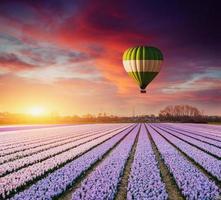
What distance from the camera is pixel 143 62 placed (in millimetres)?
39312

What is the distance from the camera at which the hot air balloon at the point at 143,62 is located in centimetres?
3926

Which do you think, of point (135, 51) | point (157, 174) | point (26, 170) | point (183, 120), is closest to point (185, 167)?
point (157, 174)

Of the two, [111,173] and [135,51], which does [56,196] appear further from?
[135,51]

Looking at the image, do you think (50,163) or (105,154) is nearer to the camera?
(50,163)

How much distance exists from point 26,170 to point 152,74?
3005 centimetres

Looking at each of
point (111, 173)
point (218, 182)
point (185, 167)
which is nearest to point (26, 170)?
point (111, 173)

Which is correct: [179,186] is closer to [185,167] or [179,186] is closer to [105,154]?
[185,167]

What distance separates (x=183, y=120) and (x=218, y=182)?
9631cm

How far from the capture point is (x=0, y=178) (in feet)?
37.0

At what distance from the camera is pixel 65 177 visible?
440 inches

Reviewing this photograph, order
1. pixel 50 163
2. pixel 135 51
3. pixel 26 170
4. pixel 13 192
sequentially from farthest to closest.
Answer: pixel 135 51 → pixel 50 163 → pixel 26 170 → pixel 13 192

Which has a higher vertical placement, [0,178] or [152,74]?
[152,74]

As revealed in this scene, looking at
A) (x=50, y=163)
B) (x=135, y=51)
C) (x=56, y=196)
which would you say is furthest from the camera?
(x=135, y=51)

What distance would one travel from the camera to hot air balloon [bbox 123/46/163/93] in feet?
129
